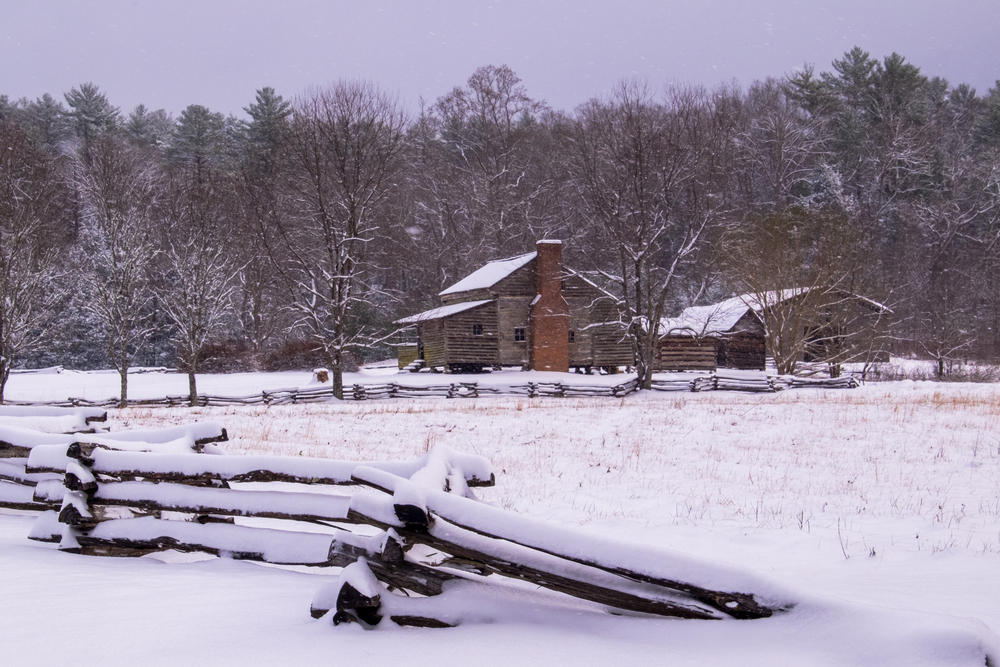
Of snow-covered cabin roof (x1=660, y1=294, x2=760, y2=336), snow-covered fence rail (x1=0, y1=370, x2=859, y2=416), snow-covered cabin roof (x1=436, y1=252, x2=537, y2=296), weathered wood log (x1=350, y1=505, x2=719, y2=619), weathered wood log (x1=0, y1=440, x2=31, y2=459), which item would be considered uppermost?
snow-covered cabin roof (x1=436, y1=252, x2=537, y2=296)

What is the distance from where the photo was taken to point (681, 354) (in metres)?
45.2

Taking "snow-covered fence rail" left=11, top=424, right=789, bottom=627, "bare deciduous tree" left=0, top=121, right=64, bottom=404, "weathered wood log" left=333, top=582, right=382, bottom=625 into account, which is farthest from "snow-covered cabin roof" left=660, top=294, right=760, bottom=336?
"weathered wood log" left=333, top=582, right=382, bottom=625

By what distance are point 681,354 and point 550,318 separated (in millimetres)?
9543

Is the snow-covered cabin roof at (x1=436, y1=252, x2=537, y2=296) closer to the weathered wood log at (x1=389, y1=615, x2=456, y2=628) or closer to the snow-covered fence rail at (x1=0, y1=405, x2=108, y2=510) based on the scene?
the snow-covered fence rail at (x1=0, y1=405, x2=108, y2=510)

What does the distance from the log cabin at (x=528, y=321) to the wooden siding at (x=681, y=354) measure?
3.54 metres

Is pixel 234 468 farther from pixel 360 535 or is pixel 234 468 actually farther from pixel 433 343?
pixel 433 343

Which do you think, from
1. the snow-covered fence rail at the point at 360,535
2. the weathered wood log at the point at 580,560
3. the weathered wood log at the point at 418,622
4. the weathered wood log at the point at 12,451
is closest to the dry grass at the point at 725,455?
the weathered wood log at the point at 580,560

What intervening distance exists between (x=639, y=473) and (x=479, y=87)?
47514 millimetres

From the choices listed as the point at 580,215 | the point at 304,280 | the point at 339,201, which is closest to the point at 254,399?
the point at 339,201

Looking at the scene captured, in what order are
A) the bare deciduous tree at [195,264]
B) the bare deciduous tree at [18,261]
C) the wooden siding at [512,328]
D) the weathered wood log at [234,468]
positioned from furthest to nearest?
the wooden siding at [512,328] < the bare deciduous tree at [195,264] < the bare deciduous tree at [18,261] < the weathered wood log at [234,468]

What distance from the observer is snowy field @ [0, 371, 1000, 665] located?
3555 mm

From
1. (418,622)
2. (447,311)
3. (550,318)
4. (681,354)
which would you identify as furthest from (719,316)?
(418,622)

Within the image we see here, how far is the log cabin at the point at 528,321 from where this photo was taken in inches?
1613

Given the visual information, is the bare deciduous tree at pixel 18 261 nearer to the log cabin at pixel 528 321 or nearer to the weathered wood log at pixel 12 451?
the log cabin at pixel 528 321
